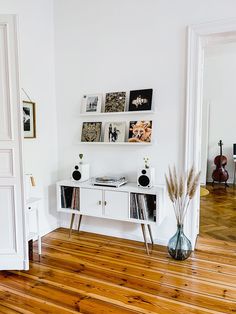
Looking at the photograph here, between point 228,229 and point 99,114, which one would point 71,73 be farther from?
point 228,229

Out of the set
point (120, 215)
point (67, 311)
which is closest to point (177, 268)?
point (120, 215)

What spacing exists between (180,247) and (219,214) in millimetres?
1698

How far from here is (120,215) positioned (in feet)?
9.37

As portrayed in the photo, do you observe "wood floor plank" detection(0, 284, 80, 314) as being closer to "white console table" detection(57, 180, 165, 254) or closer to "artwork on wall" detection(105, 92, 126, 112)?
"white console table" detection(57, 180, 165, 254)

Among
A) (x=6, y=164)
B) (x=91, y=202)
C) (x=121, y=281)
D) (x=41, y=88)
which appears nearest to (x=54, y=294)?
(x=121, y=281)

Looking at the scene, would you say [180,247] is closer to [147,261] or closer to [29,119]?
[147,261]

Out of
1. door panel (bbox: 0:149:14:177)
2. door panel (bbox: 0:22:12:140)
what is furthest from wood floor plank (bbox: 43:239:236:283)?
door panel (bbox: 0:22:12:140)

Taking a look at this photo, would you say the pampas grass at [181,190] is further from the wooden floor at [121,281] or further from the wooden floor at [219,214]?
the wooden floor at [219,214]

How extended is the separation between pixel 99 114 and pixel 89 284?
186 cm

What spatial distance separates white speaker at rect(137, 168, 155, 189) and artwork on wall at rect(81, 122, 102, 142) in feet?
2.39

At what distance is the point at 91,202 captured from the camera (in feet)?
9.80

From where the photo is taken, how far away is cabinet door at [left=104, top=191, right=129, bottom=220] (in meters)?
2.81

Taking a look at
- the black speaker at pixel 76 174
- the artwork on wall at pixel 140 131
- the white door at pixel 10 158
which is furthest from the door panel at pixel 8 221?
the artwork on wall at pixel 140 131

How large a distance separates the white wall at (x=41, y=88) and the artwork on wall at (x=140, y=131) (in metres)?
1.13
